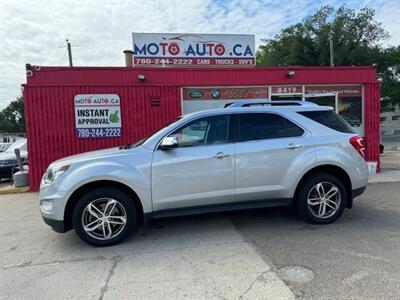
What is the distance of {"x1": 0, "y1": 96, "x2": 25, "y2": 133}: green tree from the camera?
74.8m

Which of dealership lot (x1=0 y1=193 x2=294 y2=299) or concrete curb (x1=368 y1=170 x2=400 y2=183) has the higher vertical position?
concrete curb (x1=368 y1=170 x2=400 y2=183)

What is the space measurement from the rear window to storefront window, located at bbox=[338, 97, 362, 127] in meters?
5.67

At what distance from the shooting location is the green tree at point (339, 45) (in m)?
35.4

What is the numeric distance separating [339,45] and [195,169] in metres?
36.0

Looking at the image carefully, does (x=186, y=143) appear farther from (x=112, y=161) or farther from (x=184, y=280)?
(x=184, y=280)

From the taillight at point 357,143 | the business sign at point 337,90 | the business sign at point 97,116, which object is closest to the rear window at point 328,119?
the taillight at point 357,143

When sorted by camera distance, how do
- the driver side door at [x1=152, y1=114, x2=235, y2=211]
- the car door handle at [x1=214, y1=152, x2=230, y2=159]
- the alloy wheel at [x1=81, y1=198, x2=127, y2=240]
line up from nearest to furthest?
the alloy wheel at [x1=81, y1=198, x2=127, y2=240]
the driver side door at [x1=152, y1=114, x2=235, y2=211]
the car door handle at [x1=214, y1=152, x2=230, y2=159]

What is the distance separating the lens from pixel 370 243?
4.56m

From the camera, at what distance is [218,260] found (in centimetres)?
416

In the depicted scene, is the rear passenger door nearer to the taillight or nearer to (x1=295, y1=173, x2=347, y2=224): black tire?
(x1=295, y1=173, x2=347, y2=224): black tire

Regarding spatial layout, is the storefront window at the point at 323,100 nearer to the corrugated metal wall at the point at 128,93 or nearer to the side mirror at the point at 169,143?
the corrugated metal wall at the point at 128,93

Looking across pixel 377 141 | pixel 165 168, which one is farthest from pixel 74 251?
pixel 377 141

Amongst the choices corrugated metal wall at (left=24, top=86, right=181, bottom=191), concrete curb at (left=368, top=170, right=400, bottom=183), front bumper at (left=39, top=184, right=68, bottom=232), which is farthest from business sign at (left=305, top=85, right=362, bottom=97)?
front bumper at (left=39, top=184, right=68, bottom=232)

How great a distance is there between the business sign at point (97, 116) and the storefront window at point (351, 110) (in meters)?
6.75
